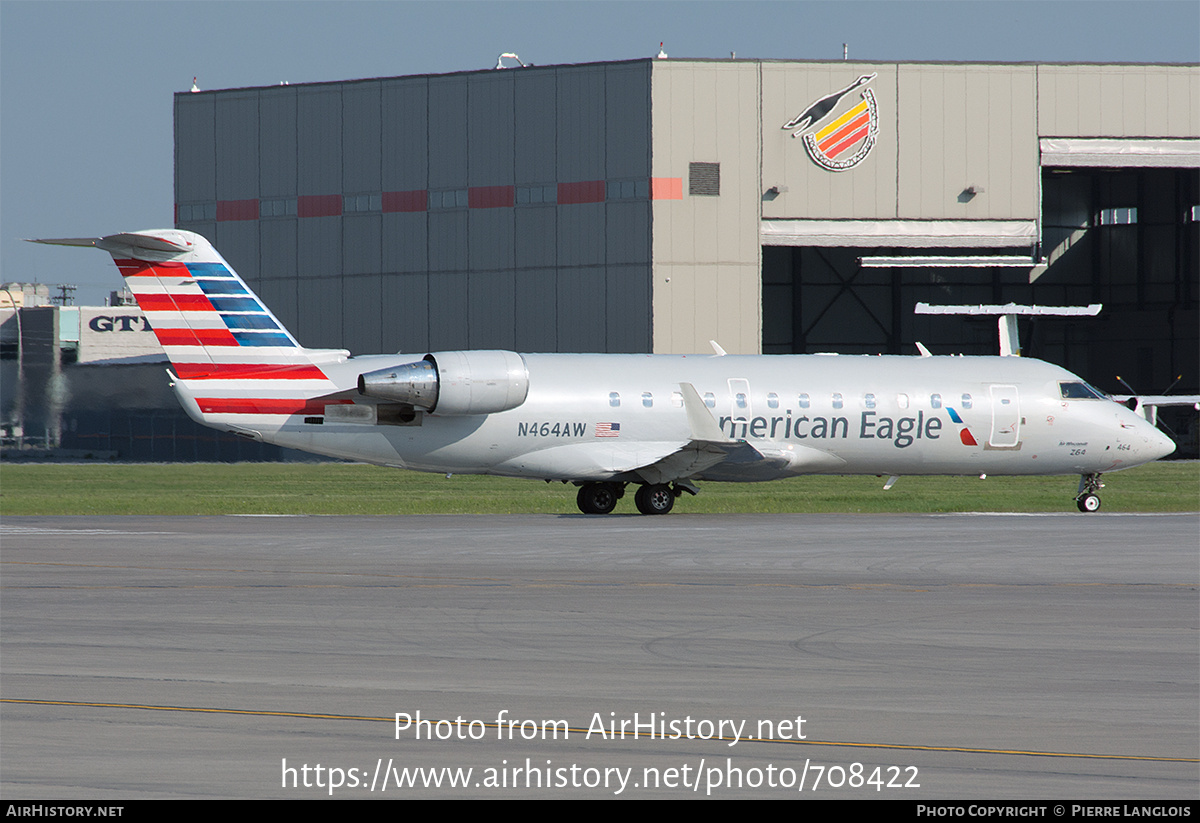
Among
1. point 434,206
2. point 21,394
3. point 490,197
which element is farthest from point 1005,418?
point 21,394

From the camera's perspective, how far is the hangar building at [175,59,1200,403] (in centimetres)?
5250

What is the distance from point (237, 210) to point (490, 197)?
12.1 meters

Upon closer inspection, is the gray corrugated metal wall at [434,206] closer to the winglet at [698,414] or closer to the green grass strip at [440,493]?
the green grass strip at [440,493]

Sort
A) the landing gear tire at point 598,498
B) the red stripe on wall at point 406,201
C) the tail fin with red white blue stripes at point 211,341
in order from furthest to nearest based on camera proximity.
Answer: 1. the red stripe on wall at point 406,201
2. the landing gear tire at point 598,498
3. the tail fin with red white blue stripes at point 211,341

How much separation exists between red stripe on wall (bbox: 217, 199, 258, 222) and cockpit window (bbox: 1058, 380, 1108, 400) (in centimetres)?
3910

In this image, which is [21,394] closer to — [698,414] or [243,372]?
[243,372]

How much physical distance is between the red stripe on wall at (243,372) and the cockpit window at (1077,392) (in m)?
15.9

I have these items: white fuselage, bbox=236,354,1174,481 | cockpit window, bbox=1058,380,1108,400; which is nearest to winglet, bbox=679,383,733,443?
white fuselage, bbox=236,354,1174,481

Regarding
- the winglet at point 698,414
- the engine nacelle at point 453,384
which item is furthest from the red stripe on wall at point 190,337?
the winglet at point 698,414

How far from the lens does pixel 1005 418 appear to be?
98.1ft

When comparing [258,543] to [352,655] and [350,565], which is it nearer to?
[350,565]

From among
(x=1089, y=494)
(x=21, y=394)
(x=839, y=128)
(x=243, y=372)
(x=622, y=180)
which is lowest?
(x=1089, y=494)

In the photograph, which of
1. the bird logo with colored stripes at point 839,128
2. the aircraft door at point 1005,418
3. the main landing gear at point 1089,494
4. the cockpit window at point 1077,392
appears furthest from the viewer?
the bird logo with colored stripes at point 839,128

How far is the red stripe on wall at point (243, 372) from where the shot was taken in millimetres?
26703
